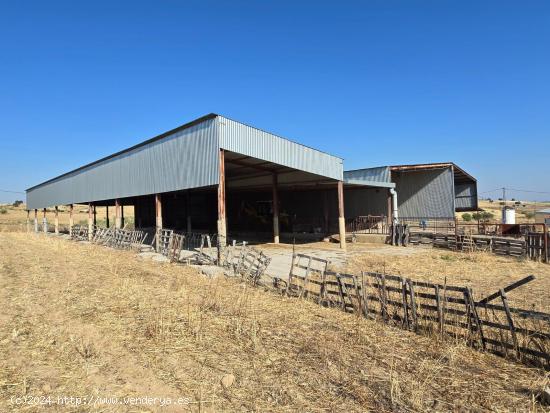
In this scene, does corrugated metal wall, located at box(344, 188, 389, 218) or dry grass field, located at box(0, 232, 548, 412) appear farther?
corrugated metal wall, located at box(344, 188, 389, 218)

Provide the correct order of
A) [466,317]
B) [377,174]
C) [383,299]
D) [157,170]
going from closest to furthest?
[466,317], [383,299], [157,170], [377,174]

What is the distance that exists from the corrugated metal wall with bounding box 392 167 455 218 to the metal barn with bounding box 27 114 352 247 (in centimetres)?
550

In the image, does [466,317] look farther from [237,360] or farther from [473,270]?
[473,270]

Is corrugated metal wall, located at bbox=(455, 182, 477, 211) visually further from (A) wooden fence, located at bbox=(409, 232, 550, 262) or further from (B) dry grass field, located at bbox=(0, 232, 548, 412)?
(B) dry grass field, located at bbox=(0, 232, 548, 412)

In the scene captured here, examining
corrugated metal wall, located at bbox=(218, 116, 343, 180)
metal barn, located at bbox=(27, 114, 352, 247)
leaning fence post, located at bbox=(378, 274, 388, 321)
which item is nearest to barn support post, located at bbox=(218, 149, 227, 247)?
metal barn, located at bbox=(27, 114, 352, 247)

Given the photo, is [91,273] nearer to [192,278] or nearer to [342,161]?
[192,278]

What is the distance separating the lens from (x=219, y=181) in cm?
1473

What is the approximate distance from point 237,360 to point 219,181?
1066 cm

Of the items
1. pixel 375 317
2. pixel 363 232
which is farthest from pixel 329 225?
pixel 375 317

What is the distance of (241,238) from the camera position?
2958cm

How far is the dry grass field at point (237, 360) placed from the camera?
3.77 metres

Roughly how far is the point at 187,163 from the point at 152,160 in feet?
14.4

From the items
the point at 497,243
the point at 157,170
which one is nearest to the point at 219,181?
the point at 157,170

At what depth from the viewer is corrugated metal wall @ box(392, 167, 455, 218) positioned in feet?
87.1
